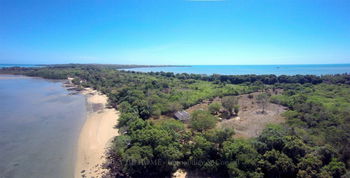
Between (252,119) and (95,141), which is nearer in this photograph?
(95,141)

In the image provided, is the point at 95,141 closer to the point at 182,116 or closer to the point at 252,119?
A: the point at 182,116

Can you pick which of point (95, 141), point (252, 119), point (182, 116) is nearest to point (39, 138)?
point (95, 141)

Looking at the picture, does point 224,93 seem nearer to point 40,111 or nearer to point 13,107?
point 40,111

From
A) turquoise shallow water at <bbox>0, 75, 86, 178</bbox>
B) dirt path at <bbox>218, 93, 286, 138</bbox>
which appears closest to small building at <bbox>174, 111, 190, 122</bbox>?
dirt path at <bbox>218, 93, 286, 138</bbox>

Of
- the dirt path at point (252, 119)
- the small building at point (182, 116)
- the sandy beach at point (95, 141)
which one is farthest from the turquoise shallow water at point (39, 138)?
the dirt path at point (252, 119)

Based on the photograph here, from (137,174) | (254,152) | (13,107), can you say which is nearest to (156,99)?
(137,174)

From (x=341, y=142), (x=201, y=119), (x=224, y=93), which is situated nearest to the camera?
(x=341, y=142)

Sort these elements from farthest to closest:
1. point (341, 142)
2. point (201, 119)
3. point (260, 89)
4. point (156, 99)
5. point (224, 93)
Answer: point (260, 89) < point (224, 93) < point (156, 99) < point (201, 119) < point (341, 142)
